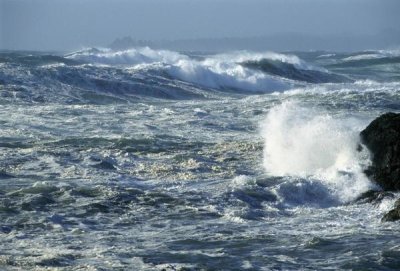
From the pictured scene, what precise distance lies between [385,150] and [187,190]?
3.24m

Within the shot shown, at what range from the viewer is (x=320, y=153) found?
14703 mm

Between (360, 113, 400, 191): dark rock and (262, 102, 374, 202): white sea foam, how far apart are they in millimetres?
209

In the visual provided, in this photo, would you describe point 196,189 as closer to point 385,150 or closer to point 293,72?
point 385,150

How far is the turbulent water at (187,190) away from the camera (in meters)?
8.98

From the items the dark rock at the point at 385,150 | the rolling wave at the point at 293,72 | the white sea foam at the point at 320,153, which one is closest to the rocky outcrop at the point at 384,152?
the dark rock at the point at 385,150

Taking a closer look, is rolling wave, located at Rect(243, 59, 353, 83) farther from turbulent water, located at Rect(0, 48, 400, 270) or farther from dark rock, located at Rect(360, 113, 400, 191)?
dark rock, located at Rect(360, 113, 400, 191)


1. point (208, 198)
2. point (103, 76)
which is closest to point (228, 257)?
point (208, 198)

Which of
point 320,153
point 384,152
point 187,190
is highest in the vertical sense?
point 384,152

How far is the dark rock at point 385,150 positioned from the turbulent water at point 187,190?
0.73ft

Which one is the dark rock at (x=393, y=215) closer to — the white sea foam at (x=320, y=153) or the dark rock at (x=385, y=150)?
the dark rock at (x=385, y=150)

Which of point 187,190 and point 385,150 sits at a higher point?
point 385,150

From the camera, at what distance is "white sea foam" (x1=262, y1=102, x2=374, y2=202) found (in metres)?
12.8

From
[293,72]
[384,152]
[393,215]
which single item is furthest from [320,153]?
[293,72]

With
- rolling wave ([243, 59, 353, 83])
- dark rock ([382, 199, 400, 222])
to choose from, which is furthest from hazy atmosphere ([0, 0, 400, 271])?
rolling wave ([243, 59, 353, 83])
